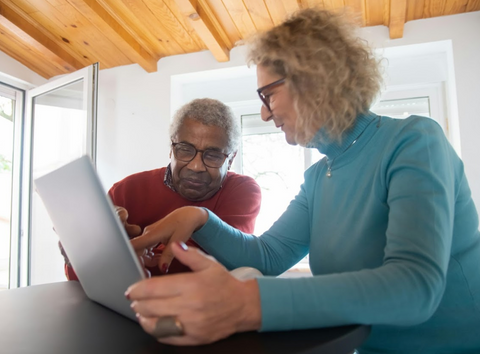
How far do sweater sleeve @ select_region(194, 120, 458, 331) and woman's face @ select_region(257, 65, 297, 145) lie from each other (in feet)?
1.10

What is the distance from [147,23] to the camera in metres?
2.64

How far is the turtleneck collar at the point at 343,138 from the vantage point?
88 cm

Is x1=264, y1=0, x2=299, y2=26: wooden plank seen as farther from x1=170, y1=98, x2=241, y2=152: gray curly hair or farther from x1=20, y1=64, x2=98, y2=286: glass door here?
x1=20, y1=64, x2=98, y2=286: glass door

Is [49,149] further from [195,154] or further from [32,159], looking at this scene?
[195,154]

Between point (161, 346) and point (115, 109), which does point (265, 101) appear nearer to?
point (161, 346)

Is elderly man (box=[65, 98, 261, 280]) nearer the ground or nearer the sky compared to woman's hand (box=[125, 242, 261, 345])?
nearer the sky

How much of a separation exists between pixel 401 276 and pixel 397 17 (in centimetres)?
233

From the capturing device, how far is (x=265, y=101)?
1.00 m

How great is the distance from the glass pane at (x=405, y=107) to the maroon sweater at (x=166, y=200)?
6.11 ft

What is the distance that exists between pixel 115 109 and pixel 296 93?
2631mm

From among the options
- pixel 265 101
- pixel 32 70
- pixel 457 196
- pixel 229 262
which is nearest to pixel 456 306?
pixel 457 196

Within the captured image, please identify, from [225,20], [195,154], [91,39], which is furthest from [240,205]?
[91,39]

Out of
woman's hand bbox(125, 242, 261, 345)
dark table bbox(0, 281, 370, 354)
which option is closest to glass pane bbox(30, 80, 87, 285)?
dark table bbox(0, 281, 370, 354)

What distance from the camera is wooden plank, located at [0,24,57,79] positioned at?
113 inches
